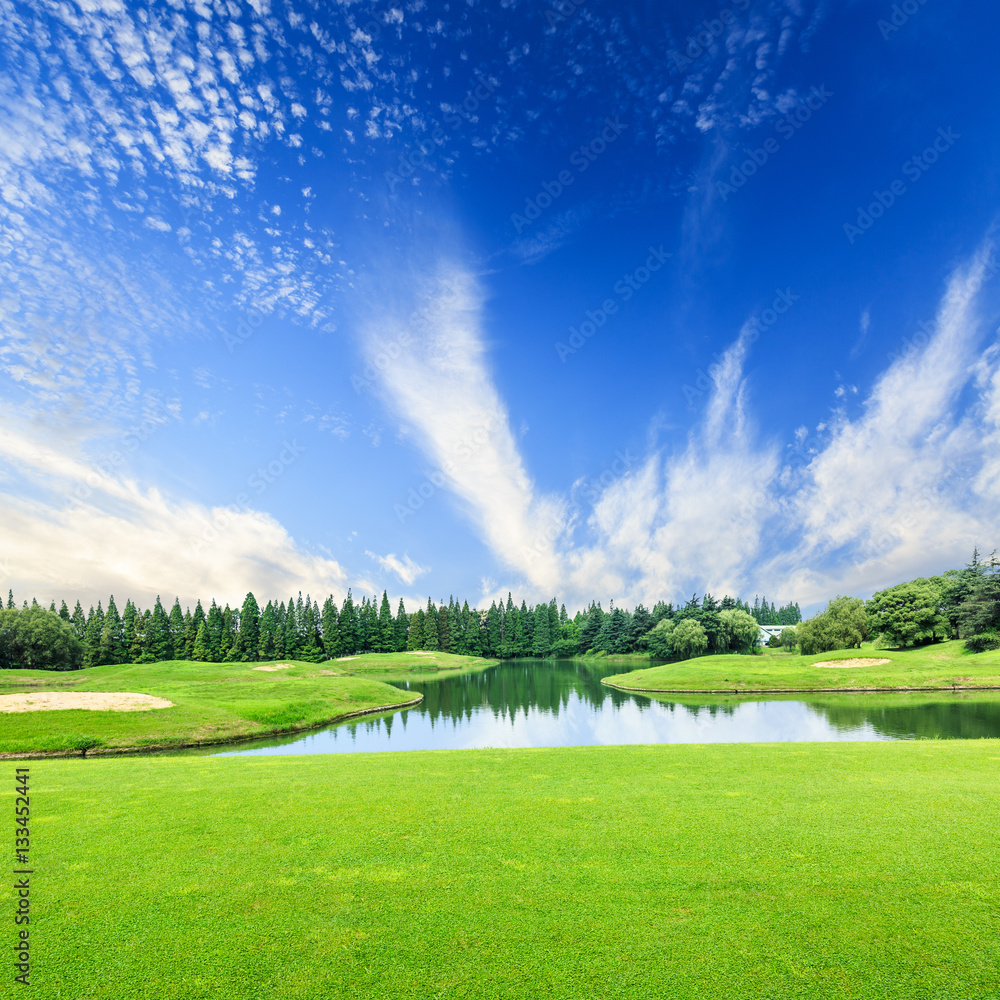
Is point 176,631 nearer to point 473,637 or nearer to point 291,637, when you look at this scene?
point 291,637

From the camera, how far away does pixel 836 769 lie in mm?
14094

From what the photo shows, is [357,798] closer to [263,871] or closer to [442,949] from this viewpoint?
[263,871]

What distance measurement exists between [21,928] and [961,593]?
103148 mm

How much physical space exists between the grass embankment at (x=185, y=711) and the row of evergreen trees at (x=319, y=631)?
44801 mm

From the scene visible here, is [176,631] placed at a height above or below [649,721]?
above

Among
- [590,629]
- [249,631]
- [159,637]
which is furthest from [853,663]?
[159,637]

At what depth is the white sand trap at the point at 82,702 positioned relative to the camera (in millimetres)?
31641

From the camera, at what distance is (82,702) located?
3350 centimetres

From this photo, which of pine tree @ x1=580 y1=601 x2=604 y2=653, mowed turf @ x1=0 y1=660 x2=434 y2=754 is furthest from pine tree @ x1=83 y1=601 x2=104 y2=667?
pine tree @ x1=580 y1=601 x2=604 y2=653

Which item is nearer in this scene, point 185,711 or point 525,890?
point 525,890

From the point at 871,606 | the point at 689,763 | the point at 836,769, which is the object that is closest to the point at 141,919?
the point at 689,763

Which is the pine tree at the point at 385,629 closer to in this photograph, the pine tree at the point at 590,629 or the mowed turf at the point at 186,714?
the pine tree at the point at 590,629

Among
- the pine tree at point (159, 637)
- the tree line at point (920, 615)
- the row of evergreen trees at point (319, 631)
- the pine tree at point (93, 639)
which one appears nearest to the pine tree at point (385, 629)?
the row of evergreen trees at point (319, 631)

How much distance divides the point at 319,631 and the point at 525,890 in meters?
126
